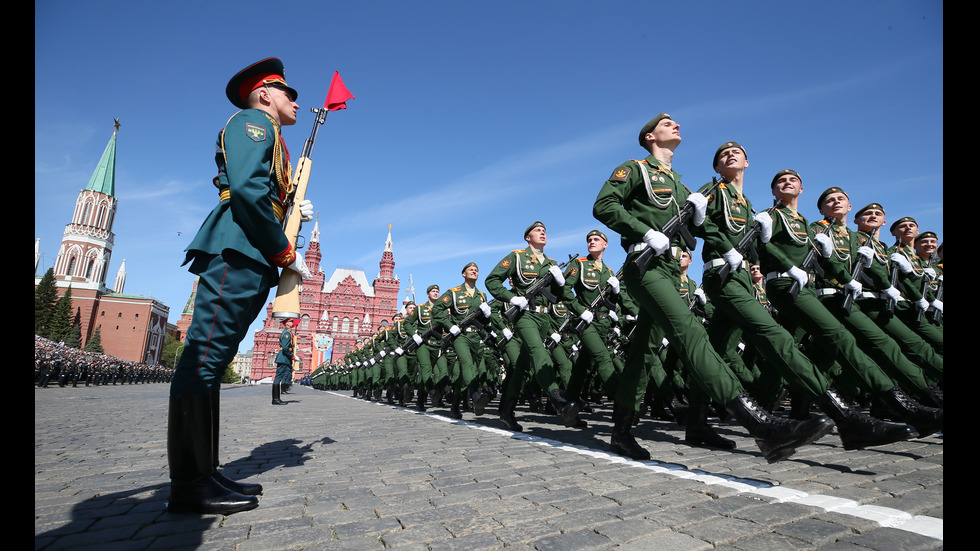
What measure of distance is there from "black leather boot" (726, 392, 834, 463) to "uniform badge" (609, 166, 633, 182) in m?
2.03

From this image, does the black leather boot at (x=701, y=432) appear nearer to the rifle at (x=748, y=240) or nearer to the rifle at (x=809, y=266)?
the rifle at (x=809, y=266)

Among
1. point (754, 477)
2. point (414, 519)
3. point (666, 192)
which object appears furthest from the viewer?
point (666, 192)

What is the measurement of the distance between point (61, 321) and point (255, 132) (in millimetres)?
95073

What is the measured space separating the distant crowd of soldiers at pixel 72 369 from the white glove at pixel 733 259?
24.3 metres

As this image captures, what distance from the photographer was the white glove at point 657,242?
3799 mm

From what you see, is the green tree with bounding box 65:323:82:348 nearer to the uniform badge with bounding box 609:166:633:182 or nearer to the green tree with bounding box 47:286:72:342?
the green tree with bounding box 47:286:72:342

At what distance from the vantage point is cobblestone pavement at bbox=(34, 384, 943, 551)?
201cm

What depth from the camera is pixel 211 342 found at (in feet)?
8.56

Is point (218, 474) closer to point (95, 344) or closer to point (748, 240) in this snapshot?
point (748, 240)

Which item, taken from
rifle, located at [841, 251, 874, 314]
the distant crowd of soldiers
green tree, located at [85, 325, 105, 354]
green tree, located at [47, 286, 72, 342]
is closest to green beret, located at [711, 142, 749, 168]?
rifle, located at [841, 251, 874, 314]

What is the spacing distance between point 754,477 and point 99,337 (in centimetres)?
10883

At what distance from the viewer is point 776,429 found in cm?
307
